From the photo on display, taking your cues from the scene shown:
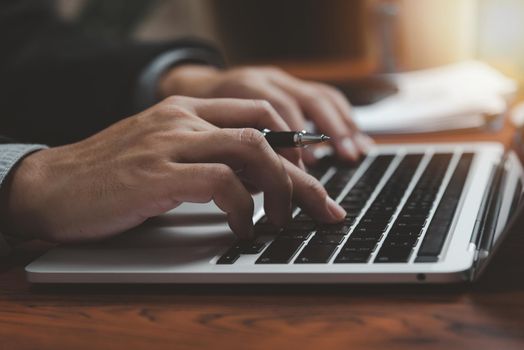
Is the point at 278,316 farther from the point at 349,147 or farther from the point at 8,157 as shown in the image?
the point at 349,147

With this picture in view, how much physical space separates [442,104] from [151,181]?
606 mm

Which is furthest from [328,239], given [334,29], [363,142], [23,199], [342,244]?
[334,29]

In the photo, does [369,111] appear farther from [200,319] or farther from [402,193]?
[200,319]

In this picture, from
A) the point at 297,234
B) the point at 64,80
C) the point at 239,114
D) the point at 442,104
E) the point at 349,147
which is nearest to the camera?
the point at 297,234

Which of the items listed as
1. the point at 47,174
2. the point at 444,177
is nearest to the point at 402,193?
the point at 444,177

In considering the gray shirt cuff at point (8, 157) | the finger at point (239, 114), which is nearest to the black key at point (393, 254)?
the finger at point (239, 114)

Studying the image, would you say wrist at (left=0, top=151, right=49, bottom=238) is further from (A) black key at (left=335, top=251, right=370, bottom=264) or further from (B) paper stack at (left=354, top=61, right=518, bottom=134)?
(B) paper stack at (left=354, top=61, right=518, bottom=134)

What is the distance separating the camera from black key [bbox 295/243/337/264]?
1.76ft

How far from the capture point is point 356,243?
56 centimetres

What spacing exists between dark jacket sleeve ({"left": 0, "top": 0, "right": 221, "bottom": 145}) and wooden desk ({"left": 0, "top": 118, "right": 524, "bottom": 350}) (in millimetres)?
608

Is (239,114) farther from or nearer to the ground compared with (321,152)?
farther from the ground

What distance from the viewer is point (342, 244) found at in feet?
1.85

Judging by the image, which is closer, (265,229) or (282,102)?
(265,229)

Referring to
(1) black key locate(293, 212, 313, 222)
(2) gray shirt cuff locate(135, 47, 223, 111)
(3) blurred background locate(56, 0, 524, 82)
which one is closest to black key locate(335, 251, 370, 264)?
(1) black key locate(293, 212, 313, 222)
